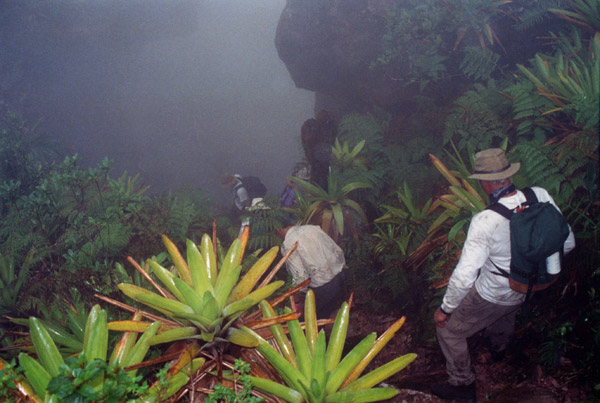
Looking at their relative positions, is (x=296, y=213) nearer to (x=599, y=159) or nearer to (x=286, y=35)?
(x=599, y=159)

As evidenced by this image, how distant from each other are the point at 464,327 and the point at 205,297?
5.62 ft

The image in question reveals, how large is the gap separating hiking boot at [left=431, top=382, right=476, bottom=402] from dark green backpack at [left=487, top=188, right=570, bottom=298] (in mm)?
771

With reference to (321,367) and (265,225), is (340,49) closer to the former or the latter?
(265,225)

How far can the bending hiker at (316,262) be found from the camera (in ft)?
9.98

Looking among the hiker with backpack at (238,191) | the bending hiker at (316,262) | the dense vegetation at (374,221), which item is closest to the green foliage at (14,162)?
the dense vegetation at (374,221)

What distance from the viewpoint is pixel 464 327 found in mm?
2084

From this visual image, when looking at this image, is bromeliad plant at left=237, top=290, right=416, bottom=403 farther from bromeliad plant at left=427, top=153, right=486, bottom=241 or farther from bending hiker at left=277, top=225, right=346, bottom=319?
bromeliad plant at left=427, top=153, right=486, bottom=241

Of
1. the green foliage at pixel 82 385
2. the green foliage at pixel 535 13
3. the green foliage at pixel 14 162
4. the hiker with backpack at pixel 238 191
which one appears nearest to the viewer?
the green foliage at pixel 82 385

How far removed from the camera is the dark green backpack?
168cm

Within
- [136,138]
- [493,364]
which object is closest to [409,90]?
[493,364]

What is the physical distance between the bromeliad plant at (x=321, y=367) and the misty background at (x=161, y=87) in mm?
10926

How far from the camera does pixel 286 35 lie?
8.16 metres

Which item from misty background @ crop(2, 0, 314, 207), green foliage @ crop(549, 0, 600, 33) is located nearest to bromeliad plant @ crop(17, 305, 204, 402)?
green foliage @ crop(549, 0, 600, 33)

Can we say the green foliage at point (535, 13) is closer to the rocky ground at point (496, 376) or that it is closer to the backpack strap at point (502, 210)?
the backpack strap at point (502, 210)
